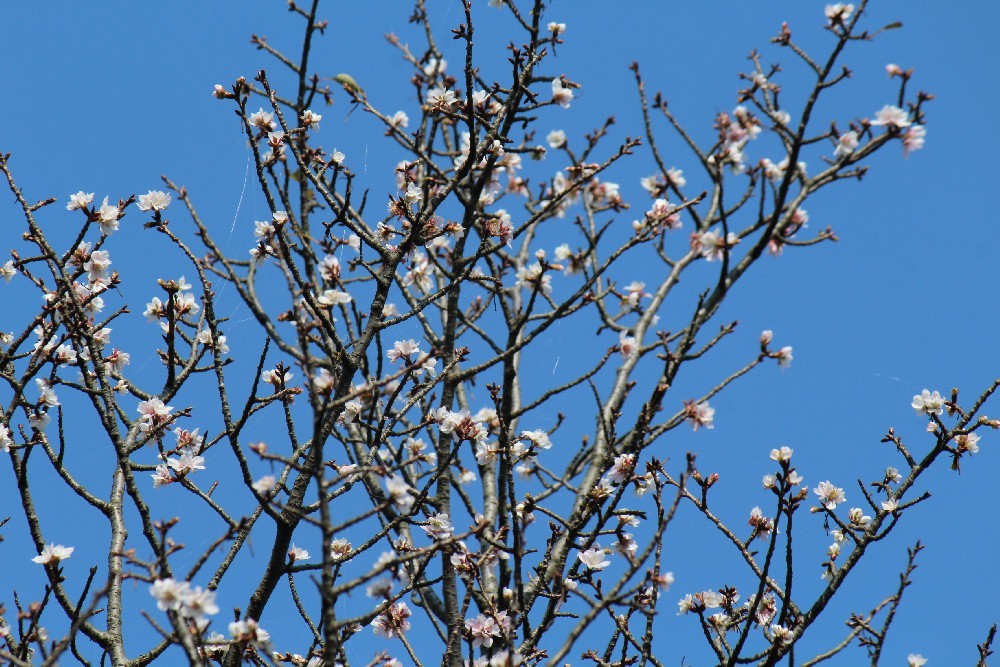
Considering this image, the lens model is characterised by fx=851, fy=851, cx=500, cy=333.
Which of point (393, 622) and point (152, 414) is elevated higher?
point (152, 414)

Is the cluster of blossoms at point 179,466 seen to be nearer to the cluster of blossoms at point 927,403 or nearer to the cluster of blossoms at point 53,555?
the cluster of blossoms at point 53,555

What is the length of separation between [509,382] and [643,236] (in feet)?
3.23

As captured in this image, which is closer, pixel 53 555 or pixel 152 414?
pixel 53 555

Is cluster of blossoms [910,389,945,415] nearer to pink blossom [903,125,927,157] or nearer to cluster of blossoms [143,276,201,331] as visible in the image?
pink blossom [903,125,927,157]

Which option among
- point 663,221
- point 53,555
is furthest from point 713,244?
Answer: point 53,555

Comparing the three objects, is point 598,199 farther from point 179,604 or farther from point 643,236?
point 179,604

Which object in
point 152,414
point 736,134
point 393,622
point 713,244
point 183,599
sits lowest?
point 183,599

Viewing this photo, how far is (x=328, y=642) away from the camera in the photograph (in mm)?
2482

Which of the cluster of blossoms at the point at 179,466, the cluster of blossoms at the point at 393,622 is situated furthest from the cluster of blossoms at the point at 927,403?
the cluster of blossoms at the point at 179,466

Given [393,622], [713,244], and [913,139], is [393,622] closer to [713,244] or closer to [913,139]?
[713,244]

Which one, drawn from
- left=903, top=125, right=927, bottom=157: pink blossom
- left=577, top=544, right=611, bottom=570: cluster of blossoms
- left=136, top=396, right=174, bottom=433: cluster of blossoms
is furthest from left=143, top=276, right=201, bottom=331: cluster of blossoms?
left=903, top=125, right=927, bottom=157: pink blossom

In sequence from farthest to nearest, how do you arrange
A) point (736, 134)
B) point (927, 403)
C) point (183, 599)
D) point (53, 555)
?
point (736, 134), point (927, 403), point (53, 555), point (183, 599)

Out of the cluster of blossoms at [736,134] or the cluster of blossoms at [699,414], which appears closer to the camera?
the cluster of blossoms at [699,414]

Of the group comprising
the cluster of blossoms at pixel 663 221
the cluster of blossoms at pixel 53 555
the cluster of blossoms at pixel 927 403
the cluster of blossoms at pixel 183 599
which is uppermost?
the cluster of blossoms at pixel 663 221
